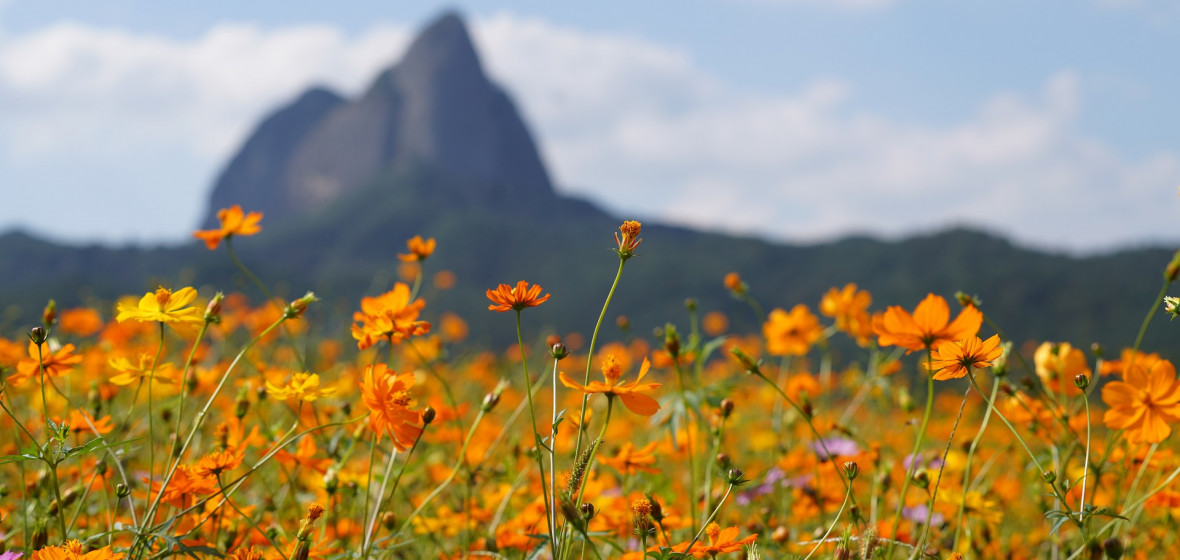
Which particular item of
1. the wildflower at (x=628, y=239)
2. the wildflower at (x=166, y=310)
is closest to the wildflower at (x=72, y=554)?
the wildflower at (x=166, y=310)

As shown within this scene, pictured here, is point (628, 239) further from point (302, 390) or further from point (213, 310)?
point (213, 310)

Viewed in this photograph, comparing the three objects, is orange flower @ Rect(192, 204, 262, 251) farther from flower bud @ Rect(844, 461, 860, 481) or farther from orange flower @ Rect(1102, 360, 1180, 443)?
orange flower @ Rect(1102, 360, 1180, 443)

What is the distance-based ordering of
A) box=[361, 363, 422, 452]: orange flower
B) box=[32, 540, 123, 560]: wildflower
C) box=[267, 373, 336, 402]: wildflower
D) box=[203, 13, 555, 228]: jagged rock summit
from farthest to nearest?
box=[203, 13, 555, 228]: jagged rock summit < box=[267, 373, 336, 402]: wildflower < box=[361, 363, 422, 452]: orange flower < box=[32, 540, 123, 560]: wildflower

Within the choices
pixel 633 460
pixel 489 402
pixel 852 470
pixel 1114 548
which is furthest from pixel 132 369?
pixel 1114 548

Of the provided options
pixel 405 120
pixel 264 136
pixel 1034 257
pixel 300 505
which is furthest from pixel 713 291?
pixel 264 136

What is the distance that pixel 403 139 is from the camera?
4384cm

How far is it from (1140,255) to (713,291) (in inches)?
287

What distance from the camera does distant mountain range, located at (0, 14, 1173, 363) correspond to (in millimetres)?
11914

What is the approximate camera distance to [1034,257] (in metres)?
13.9

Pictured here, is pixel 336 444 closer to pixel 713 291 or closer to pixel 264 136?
pixel 713 291

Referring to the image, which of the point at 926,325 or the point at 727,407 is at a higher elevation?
the point at 926,325

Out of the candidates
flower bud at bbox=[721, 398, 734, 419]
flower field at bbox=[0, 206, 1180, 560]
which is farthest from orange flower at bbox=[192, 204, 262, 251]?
flower bud at bbox=[721, 398, 734, 419]

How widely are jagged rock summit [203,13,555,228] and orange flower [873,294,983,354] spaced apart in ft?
131

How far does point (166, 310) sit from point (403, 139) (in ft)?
146
